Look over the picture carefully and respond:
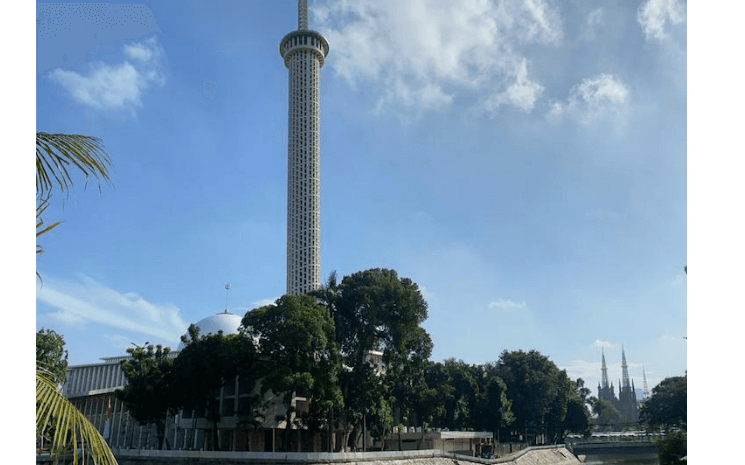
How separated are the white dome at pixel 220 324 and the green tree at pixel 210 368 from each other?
477 inches

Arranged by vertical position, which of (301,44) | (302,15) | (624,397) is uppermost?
(302,15)

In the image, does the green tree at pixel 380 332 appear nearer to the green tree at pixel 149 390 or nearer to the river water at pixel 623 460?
the green tree at pixel 149 390

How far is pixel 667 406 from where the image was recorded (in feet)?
182

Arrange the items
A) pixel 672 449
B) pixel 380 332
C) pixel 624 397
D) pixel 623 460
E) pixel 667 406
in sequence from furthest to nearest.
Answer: pixel 624 397, pixel 623 460, pixel 667 406, pixel 380 332, pixel 672 449

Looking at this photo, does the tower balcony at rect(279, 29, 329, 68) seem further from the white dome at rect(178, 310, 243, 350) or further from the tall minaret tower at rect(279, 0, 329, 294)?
the white dome at rect(178, 310, 243, 350)

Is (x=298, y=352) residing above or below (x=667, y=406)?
above

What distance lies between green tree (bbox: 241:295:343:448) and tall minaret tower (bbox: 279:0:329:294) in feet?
98.4

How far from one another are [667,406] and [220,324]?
1470 inches

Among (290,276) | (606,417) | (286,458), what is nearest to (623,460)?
(290,276)

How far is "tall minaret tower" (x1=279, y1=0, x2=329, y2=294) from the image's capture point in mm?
63062

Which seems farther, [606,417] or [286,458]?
[606,417]

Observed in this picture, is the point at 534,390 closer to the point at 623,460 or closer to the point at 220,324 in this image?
the point at 623,460

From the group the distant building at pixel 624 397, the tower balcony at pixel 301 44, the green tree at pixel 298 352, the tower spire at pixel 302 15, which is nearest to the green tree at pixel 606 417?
the distant building at pixel 624 397
